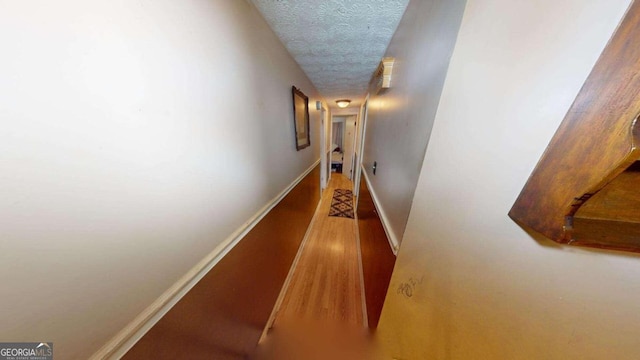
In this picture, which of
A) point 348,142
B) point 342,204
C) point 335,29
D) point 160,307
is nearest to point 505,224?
point 160,307

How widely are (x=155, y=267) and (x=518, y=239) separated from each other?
3.81 ft

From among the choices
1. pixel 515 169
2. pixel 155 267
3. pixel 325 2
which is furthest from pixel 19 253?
pixel 325 2

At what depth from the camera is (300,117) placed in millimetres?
1784

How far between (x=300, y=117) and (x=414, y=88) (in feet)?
4.08

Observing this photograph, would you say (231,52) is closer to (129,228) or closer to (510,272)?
(129,228)

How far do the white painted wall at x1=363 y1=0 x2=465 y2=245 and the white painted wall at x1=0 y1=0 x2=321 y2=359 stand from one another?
0.79 metres

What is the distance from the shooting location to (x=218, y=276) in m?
0.74

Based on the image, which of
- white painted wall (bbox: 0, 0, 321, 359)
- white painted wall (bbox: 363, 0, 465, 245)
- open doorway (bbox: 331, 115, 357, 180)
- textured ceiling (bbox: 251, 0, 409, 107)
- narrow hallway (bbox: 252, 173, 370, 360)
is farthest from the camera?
open doorway (bbox: 331, 115, 357, 180)

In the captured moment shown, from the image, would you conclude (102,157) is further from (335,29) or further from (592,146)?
(335,29)

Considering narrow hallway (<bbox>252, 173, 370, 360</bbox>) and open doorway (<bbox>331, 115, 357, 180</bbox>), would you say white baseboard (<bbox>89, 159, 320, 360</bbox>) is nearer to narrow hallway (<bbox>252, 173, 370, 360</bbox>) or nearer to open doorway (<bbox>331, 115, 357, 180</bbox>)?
narrow hallway (<bbox>252, 173, 370, 360</bbox>)

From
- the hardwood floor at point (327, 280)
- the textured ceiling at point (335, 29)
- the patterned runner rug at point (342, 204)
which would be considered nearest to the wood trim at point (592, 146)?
the textured ceiling at point (335, 29)

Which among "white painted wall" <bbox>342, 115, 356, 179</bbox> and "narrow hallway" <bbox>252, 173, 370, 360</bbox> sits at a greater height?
"white painted wall" <bbox>342, 115, 356, 179</bbox>

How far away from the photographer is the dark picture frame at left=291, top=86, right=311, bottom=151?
1611mm

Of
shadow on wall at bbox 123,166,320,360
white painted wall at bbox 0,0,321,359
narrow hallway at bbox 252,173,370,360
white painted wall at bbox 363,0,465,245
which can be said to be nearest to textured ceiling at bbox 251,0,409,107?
white painted wall at bbox 363,0,465,245
